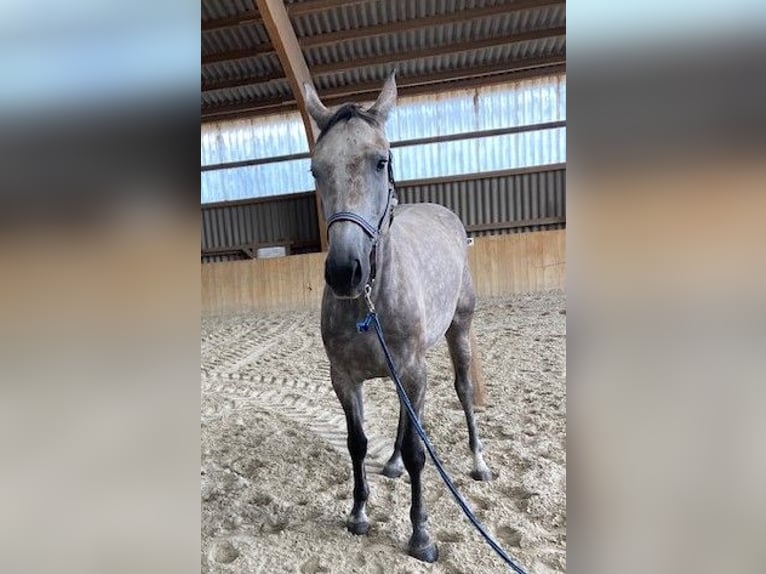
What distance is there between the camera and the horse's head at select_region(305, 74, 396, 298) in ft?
3.85

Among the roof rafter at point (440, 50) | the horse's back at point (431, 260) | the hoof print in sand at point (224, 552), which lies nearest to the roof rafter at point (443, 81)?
the roof rafter at point (440, 50)

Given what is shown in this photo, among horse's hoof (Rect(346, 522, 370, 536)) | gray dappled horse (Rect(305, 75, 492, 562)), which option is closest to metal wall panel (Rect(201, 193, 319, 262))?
gray dappled horse (Rect(305, 75, 492, 562))

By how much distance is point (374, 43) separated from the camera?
21.6 feet

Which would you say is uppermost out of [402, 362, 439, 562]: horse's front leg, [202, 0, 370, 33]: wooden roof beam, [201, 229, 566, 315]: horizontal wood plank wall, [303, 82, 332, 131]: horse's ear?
[202, 0, 370, 33]: wooden roof beam

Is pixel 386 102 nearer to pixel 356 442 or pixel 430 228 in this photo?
pixel 430 228

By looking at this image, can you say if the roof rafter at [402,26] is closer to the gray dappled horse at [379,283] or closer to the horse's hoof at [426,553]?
the gray dappled horse at [379,283]

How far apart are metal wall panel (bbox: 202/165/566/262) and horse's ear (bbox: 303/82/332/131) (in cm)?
725

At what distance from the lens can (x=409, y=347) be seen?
1659mm

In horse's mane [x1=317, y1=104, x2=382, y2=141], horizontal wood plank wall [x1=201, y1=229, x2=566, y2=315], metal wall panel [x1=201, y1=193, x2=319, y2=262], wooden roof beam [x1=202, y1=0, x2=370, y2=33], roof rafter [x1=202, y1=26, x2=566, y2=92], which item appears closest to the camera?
horse's mane [x1=317, y1=104, x2=382, y2=141]

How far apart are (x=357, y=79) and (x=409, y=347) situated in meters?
6.74

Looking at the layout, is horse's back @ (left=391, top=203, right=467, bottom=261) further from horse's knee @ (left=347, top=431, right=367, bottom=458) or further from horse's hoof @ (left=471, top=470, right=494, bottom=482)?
horse's hoof @ (left=471, top=470, right=494, bottom=482)
